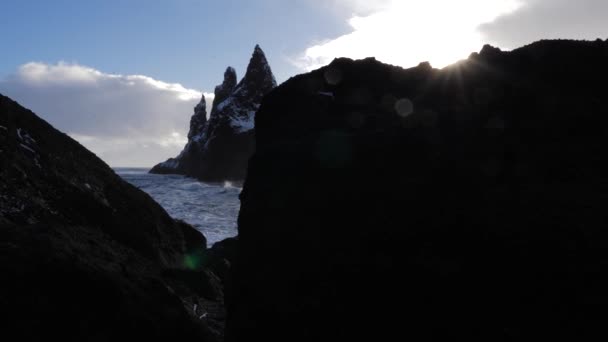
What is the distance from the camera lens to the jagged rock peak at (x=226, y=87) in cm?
11194

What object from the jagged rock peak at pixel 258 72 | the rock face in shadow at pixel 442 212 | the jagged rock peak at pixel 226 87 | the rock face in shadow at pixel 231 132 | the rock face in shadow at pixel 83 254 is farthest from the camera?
the jagged rock peak at pixel 226 87

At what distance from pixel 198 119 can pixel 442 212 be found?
423 ft

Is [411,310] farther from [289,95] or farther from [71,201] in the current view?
[71,201]

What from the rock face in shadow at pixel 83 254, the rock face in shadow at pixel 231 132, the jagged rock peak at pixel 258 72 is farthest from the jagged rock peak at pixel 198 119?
the rock face in shadow at pixel 83 254

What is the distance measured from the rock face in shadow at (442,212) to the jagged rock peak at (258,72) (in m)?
92.9

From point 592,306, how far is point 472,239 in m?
1.06

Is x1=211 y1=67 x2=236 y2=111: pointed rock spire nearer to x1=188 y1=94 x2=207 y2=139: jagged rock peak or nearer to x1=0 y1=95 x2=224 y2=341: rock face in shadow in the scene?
x1=188 y1=94 x2=207 y2=139: jagged rock peak

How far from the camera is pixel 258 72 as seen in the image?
97562mm

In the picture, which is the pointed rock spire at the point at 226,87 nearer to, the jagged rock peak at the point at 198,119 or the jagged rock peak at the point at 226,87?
the jagged rock peak at the point at 226,87

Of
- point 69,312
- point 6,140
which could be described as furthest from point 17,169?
point 69,312

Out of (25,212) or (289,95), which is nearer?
(25,212)

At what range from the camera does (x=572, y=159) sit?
4.40 m

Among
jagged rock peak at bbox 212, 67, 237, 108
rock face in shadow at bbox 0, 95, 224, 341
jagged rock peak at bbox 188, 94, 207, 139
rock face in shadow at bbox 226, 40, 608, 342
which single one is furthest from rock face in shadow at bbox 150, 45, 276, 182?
rock face in shadow at bbox 226, 40, 608, 342

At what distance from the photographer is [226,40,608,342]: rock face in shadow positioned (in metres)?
3.56
